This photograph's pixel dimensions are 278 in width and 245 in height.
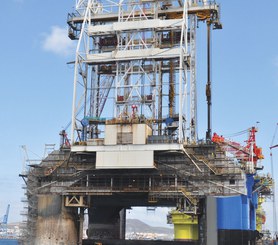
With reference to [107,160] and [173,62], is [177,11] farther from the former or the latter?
[107,160]

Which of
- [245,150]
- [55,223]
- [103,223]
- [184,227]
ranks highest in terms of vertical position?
[245,150]

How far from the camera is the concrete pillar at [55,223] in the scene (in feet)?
148

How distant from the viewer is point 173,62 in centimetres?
5272

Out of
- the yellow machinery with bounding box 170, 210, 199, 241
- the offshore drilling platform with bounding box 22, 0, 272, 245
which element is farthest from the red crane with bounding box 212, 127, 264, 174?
the yellow machinery with bounding box 170, 210, 199, 241

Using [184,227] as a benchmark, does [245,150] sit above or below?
above

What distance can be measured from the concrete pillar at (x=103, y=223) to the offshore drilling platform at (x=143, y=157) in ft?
6.14

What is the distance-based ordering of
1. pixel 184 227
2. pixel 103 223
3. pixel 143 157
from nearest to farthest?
1. pixel 143 157
2. pixel 103 223
3. pixel 184 227

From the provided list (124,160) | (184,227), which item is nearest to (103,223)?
(124,160)

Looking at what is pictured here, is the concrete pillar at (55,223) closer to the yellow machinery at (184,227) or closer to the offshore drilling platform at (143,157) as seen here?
the offshore drilling platform at (143,157)

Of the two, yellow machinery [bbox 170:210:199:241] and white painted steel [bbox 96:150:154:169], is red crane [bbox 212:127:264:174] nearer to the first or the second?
white painted steel [bbox 96:150:154:169]

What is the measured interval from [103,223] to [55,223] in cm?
1201

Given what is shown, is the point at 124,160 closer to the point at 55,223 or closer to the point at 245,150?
the point at 55,223

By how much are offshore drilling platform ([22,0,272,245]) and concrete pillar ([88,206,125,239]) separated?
6.14ft

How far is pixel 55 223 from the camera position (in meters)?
45.1
